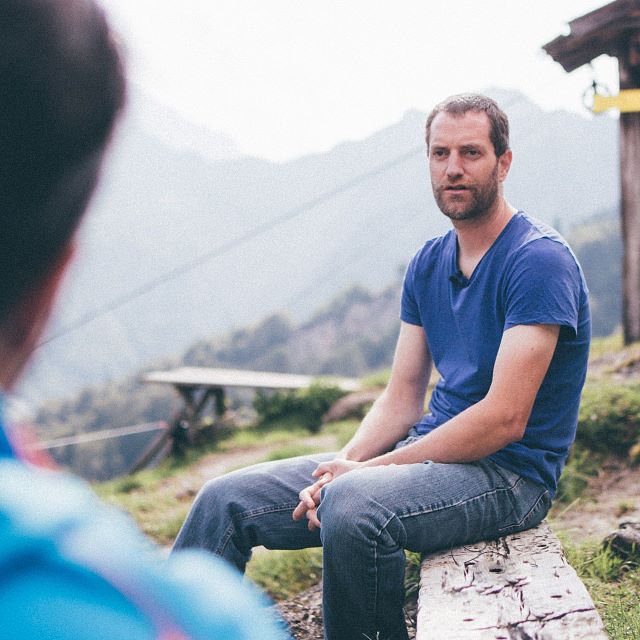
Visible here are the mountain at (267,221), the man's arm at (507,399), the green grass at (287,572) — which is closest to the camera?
the man's arm at (507,399)

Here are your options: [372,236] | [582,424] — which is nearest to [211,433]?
[582,424]

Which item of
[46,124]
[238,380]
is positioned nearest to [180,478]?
[238,380]

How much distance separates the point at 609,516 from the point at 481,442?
169 centimetres

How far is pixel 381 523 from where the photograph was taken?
6.71 feet

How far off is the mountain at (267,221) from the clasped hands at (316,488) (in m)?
93.7

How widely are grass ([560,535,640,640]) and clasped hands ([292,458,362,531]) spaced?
917 millimetres

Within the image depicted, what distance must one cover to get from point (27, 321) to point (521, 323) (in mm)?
1768

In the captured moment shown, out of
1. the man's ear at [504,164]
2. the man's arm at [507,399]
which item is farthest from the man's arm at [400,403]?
the man's ear at [504,164]

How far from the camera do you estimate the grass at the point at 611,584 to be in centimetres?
225

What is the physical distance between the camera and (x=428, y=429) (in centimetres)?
259

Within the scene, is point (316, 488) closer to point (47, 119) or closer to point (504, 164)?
point (504, 164)

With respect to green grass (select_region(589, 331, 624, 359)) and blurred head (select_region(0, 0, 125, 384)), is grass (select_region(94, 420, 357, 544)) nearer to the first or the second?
green grass (select_region(589, 331, 624, 359))

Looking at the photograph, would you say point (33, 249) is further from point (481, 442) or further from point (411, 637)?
point (411, 637)

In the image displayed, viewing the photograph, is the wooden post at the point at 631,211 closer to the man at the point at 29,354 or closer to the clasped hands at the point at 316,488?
the clasped hands at the point at 316,488
